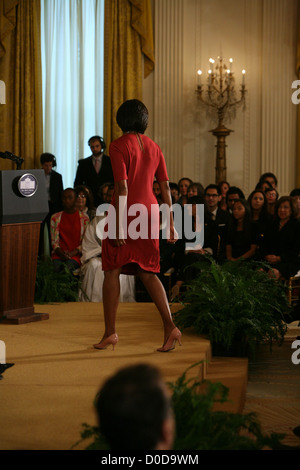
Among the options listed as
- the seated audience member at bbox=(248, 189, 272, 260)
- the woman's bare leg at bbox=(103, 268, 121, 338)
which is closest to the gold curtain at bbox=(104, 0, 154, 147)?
the seated audience member at bbox=(248, 189, 272, 260)

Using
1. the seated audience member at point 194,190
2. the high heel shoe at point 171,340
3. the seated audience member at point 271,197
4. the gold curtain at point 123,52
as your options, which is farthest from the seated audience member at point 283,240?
the gold curtain at point 123,52

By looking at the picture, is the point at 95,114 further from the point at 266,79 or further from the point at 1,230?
the point at 1,230

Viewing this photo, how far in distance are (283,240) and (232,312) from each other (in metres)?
2.08

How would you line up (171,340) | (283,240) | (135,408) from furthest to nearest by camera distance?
1. (283,240)
2. (171,340)
3. (135,408)

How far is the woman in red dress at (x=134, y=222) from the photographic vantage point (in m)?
3.75

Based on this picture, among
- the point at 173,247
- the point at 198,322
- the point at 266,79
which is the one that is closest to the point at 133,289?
the point at 173,247

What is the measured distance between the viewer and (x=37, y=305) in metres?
5.45

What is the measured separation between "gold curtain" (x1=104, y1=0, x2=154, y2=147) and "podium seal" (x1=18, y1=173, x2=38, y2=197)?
184 inches

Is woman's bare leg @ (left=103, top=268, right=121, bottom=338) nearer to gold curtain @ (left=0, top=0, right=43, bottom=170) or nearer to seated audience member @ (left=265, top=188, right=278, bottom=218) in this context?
seated audience member @ (left=265, top=188, right=278, bottom=218)

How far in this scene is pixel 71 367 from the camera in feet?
11.7

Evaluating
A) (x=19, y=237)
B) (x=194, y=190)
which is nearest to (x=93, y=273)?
(x=194, y=190)

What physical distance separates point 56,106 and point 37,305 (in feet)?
15.5

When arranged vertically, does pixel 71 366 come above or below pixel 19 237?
below

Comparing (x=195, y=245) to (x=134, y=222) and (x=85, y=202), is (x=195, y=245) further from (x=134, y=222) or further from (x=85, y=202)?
(x=134, y=222)
